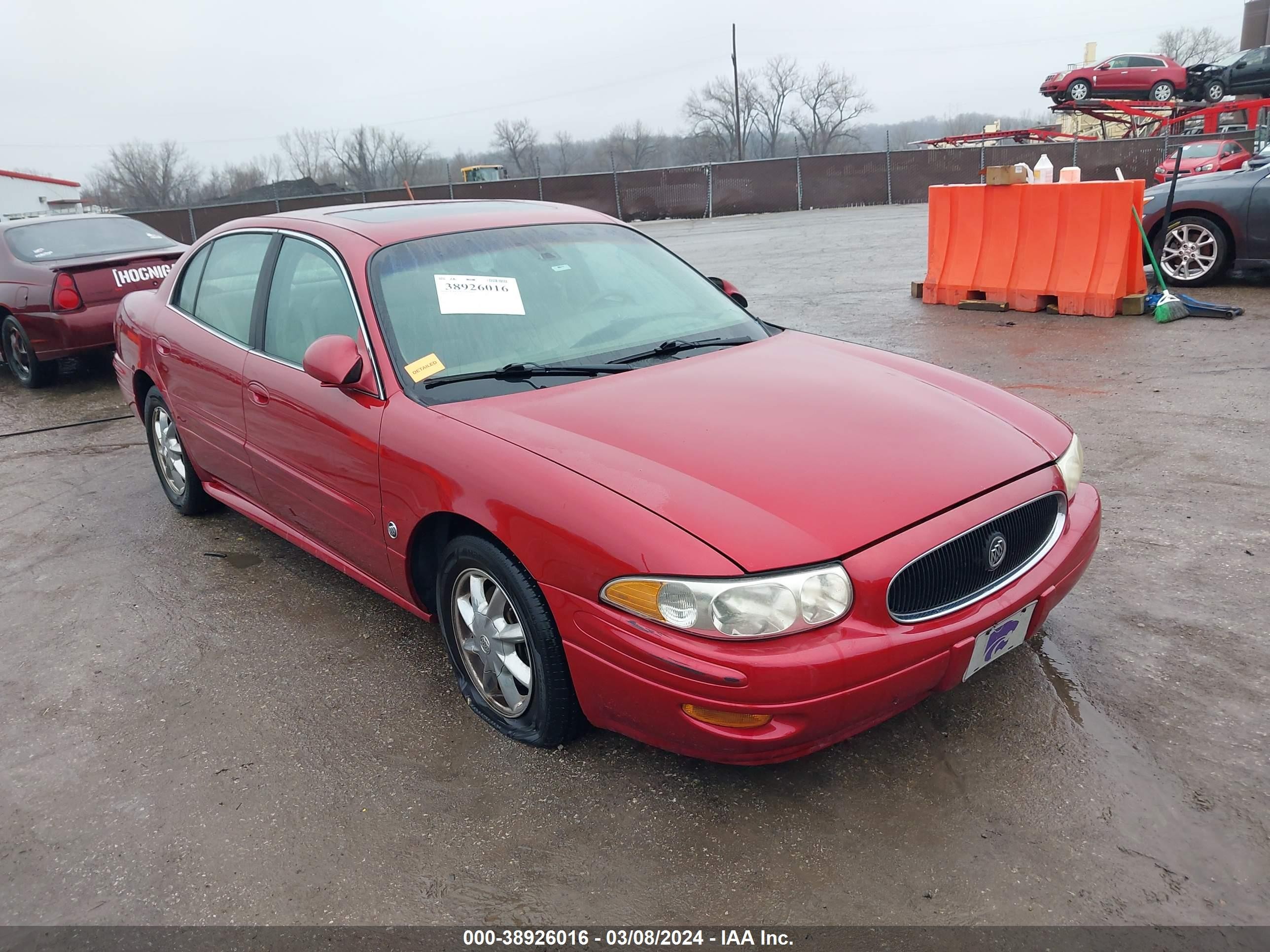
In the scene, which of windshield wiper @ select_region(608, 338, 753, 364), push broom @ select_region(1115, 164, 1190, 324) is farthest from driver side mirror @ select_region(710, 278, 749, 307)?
push broom @ select_region(1115, 164, 1190, 324)

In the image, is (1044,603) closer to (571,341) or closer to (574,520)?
(574,520)

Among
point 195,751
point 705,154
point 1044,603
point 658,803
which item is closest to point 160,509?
point 195,751

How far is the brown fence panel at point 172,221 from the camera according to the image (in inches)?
1084

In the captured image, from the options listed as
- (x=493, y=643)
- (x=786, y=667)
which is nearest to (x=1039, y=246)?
(x=493, y=643)

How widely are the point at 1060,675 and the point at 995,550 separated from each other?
2.61ft

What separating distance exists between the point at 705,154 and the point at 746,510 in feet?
250

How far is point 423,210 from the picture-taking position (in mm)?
3895

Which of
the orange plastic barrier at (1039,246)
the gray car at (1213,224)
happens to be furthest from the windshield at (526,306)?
the gray car at (1213,224)

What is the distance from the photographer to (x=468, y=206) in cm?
397

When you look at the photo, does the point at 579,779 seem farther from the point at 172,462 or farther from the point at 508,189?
the point at 508,189

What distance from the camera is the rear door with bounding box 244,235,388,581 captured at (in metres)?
3.19

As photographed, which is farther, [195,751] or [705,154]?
[705,154]

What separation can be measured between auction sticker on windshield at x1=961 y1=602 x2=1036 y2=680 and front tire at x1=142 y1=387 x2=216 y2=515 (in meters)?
3.86

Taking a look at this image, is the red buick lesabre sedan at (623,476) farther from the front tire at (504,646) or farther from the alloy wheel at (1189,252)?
the alloy wheel at (1189,252)
